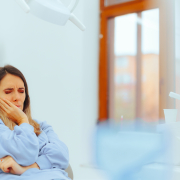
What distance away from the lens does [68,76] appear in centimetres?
231

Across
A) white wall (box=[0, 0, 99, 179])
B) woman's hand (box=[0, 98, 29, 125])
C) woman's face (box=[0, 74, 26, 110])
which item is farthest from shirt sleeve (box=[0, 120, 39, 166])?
white wall (box=[0, 0, 99, 179])

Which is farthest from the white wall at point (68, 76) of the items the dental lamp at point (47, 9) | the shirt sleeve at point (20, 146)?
the dental lamp at point (47, 9)

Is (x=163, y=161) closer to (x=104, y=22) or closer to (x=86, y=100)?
(x=86, y=100)

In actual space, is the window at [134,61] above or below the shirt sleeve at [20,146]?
above

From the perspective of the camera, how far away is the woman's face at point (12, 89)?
1369 mm

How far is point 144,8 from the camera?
2.16m

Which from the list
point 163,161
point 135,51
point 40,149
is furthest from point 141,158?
point 135,51

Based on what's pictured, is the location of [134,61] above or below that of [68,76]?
above

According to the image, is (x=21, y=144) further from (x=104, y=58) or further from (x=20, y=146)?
(x=104, y=58)

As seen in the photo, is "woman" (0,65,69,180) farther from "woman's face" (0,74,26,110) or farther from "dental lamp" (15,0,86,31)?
"dental lamp" (15,0,86,31)

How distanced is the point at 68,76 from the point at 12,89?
953mm

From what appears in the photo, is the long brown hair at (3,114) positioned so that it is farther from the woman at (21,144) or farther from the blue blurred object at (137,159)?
the blue blurred object at (137,159)

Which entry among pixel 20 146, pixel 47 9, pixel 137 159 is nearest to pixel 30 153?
pixel 20 146

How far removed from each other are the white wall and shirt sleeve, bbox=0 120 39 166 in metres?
0.95
